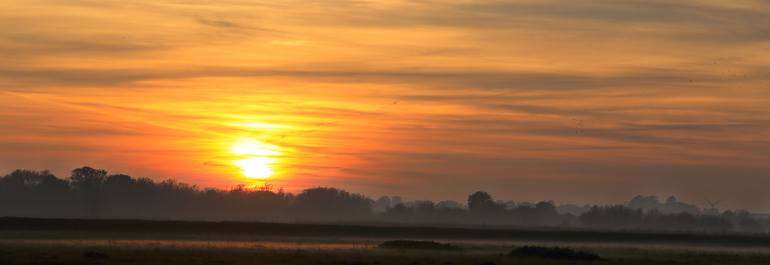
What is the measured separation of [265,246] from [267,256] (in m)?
16.2

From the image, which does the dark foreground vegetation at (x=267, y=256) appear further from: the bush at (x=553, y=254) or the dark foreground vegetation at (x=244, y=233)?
the dark foreground vegetation at (x=244, y=233)

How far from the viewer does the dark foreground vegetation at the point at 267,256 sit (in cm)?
7012

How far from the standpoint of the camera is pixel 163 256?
242 ft

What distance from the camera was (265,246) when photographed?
307 ft

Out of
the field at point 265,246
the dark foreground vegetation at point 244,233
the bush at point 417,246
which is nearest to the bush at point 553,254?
the field at point 265,246

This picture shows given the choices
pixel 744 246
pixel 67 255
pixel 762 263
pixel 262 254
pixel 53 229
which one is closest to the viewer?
pixel 67 255

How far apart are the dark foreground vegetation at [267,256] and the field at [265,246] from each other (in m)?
0.05

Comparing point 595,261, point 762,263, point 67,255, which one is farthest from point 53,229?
point 762,263

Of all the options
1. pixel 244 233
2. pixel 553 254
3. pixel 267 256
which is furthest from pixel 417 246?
pixel 244 233

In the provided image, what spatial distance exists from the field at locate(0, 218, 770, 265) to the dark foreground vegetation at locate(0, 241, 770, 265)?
5 cm

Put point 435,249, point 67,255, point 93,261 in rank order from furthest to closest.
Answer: point 435,249
point 67,255
point 93,261

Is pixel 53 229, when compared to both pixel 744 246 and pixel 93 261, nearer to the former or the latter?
pixel 93 261

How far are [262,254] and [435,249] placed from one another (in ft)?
59.9

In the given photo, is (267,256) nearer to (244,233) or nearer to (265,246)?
(265,246)
